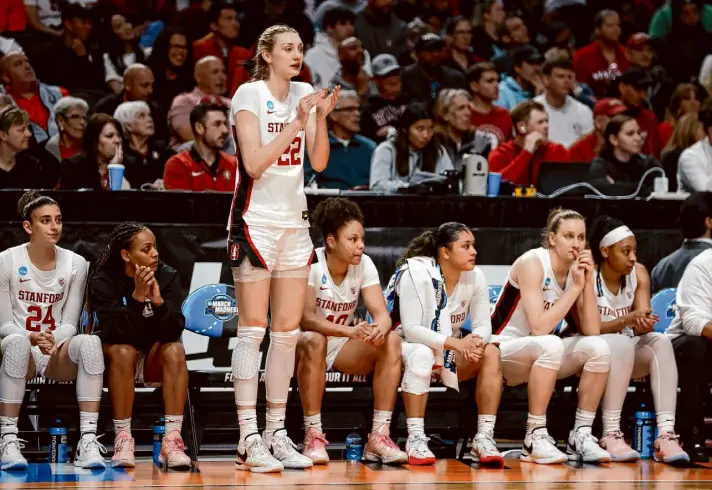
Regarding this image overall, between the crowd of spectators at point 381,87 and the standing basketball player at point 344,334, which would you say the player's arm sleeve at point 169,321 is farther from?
A: the crowd of spectators at point 381,87

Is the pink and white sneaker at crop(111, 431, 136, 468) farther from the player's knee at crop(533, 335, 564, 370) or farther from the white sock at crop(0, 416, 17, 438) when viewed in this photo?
the player's knee at crop(533, 335, 564, 370)

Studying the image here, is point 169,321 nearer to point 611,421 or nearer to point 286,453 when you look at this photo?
point 286,453

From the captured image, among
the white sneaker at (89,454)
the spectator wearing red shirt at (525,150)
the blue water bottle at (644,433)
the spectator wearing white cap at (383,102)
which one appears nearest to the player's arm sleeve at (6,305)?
the white sneaker at (89,454)

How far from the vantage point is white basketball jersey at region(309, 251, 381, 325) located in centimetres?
671

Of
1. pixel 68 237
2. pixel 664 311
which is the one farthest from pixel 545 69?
pixel 68 237

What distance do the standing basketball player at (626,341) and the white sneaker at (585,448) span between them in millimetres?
131

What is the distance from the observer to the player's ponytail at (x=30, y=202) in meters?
6.62

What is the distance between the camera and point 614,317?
7180mm

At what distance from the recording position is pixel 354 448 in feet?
21.9

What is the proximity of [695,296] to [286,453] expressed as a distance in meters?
2.56

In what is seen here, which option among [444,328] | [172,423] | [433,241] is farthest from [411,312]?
[172,423]

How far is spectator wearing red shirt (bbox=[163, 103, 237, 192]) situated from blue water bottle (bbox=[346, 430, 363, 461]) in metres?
2.30

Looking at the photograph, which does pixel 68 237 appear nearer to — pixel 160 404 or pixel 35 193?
pixel 35 193

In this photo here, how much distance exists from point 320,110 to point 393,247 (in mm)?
1864
